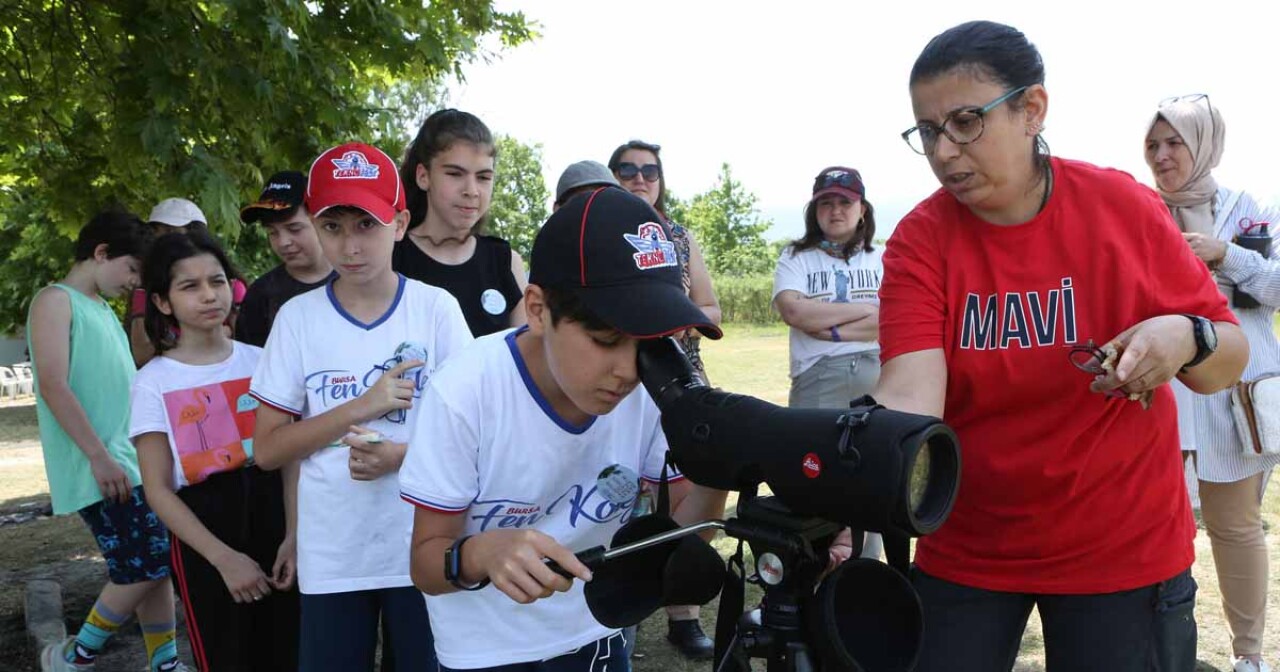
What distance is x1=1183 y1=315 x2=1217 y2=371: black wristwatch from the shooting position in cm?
196

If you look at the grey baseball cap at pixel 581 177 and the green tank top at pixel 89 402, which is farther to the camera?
the green tank top at pixel 89 402

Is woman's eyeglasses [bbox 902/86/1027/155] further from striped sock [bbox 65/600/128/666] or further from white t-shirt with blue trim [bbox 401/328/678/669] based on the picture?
striped sock [bbox 65/600/128/666]

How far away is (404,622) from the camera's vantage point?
2.78 meters

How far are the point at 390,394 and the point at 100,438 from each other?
8.04 ft

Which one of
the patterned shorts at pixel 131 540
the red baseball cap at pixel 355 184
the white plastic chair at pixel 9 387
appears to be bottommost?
the white plastic chair at pixel 9 387

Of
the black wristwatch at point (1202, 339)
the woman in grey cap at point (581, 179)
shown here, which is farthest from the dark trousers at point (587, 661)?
the woman in grey cap at point (581, 179)

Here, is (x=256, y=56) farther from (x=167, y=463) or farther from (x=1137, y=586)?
(x=1137, y=586)

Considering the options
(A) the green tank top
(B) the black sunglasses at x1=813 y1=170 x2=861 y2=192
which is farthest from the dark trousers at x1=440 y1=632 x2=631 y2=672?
(B) the black sunglasses at x1=813 y1=170 x2=861 y2=192

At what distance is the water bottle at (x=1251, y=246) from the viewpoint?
13.0ft

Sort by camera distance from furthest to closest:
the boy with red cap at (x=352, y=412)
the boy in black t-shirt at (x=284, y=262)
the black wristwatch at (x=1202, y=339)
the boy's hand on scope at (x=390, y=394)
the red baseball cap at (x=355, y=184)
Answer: the boy in black t-shirt at (x=284, y=262), the red baseball cap at (x=355, y=184), the boy with red cap at (x=352, y=412), the boy's hand on scope at (x=390, y=394), the black wristwatch at (x=1202, y=339)

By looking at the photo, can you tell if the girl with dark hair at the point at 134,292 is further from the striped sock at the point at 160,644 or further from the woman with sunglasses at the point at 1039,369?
the woman with sunglasses at the point at 1039,369

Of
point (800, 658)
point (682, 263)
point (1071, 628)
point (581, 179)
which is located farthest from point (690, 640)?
point (800, 658)

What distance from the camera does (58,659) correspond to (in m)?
4.29

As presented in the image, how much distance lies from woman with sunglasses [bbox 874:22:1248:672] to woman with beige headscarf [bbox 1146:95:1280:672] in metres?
1.91
